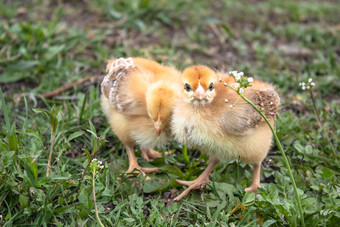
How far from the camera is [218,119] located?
2.97 metres

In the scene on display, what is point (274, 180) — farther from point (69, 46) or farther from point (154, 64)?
point (69, 46)

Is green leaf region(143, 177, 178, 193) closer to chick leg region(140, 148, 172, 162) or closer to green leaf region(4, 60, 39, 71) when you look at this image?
chick leg region(140, 148, 172, 162)

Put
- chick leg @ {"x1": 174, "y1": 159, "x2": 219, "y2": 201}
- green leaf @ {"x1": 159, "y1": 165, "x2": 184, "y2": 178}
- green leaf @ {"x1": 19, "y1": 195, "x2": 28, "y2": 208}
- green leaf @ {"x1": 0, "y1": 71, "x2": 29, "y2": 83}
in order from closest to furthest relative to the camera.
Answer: green leaf @ {"x1": 19, "y1": 195, "x2": 28, "y2": 208} < chick leg @ {"x1": 174, "y1": 159, "x2": 219, "y2": 201} < green leaf @ {"x1": 159, "y1": 165, "x2": 184, "y2": 178} < green leaf @ {"x1": 0, "y1": 71, "x2": 29, "y2": 83}

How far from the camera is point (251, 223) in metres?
2.84

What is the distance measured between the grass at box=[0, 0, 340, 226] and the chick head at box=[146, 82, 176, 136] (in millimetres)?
431

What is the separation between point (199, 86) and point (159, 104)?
1.24 feet

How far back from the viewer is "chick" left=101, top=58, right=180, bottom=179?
10.3 ft

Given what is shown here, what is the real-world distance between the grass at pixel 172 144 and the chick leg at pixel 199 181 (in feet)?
0.19

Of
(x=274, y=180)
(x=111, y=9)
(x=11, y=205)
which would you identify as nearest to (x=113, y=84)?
(x=11, y=205)

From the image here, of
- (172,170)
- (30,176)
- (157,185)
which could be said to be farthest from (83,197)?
(172,170)

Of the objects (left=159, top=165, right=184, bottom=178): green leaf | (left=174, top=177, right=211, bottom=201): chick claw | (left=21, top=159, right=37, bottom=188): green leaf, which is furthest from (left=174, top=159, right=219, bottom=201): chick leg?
(left=21, top=159, right=37, bottom=188): green leaf

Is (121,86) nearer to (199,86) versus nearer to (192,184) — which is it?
(199,86)

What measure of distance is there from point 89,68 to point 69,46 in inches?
17.4

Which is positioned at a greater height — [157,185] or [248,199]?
[248,199]
